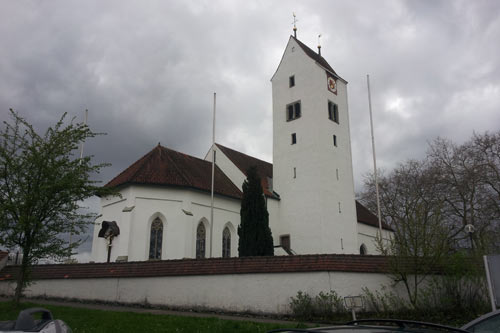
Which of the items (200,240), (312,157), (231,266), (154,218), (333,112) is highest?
(333,112)

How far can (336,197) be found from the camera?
30266 millimetres

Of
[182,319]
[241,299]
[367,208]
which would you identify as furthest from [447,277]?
[367,208]

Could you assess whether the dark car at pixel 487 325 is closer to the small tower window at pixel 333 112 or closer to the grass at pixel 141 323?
the grass at pixel 141 323

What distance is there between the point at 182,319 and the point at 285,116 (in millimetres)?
22547

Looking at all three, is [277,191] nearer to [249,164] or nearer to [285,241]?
[285,241]

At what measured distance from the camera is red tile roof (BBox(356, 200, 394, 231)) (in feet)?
124

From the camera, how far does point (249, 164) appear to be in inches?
1390

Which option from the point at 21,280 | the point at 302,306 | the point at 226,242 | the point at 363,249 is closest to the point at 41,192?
the point at 21,280

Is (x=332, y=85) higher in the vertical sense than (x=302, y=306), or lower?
higher

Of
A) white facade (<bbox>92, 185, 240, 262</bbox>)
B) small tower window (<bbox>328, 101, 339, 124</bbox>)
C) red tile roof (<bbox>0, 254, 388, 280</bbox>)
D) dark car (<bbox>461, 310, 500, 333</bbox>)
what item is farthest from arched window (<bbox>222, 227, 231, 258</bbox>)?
dark car (<bbox>461, 310, 500, 333</bbox>)

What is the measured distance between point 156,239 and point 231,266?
9.84m

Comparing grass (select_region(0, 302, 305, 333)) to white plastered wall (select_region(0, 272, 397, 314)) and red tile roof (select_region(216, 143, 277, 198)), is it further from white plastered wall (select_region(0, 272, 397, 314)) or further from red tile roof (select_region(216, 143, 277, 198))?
red tile roof (select_region(216, 143, 277, 198))

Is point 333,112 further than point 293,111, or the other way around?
point 293,111

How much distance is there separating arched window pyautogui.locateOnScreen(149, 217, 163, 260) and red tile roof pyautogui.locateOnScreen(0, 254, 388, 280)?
5.90m
